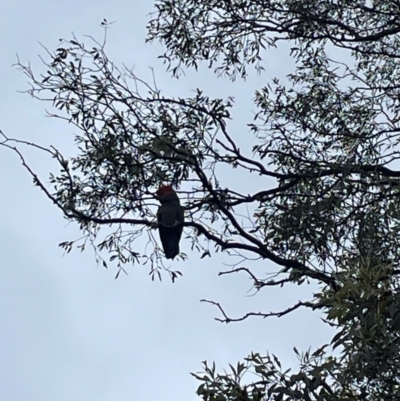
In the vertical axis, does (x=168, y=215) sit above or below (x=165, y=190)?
below

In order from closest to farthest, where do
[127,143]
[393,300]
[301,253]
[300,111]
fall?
[393,300]
[127,143]
[301,253]
[300,111]

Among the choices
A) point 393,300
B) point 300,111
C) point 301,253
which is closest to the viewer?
point 393,300

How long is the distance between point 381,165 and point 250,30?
1.85m

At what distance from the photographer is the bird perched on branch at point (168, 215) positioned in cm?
681

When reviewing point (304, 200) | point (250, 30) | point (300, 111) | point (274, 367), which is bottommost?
point (274, 367)

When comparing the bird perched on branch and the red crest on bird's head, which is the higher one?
the red crest on bird's head

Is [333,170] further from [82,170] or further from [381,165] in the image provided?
[82,170]

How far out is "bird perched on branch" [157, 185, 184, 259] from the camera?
6.81m

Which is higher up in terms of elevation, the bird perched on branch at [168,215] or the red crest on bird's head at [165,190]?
the red crest on bird's head at [165,190]

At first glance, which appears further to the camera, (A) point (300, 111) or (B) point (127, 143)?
(A) point (300, 111)

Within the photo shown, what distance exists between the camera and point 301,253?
754 centimetres

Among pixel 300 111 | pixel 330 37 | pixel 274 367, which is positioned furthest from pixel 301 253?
pixel 274 367

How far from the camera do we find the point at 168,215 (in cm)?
686

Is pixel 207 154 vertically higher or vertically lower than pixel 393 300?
higher
